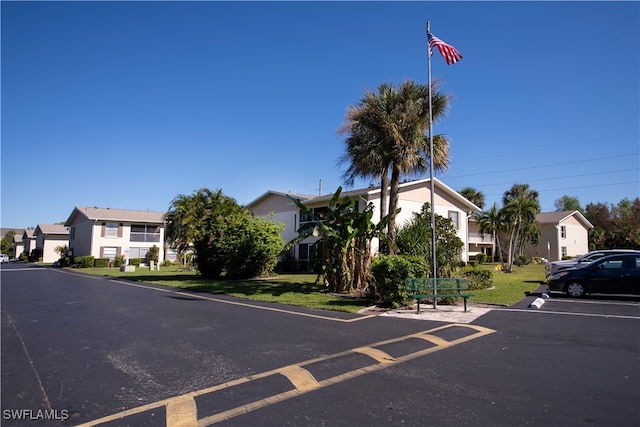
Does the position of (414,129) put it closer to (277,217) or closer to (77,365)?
(77,365)

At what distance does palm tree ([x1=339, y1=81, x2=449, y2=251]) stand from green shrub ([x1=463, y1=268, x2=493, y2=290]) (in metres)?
3.99

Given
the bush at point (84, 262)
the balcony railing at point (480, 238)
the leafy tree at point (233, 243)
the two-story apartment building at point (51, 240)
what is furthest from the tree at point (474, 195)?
the two-story apartment building at point (51, 240)

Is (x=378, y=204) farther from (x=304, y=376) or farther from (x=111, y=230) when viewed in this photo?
(x=111, y=230)

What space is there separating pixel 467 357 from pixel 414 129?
11287mm

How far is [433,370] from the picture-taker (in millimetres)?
5859

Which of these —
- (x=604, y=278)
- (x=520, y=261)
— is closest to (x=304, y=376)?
(x=604, y=278)

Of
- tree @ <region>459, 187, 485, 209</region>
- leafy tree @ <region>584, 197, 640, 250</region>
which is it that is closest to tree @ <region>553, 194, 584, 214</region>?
leafy tree @ <region>584, 197, 640, 250</region>

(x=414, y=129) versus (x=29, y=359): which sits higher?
(x=414, y=129)

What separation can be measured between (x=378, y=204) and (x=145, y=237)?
1258 inches

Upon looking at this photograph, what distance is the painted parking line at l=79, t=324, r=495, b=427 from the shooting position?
4344 mm

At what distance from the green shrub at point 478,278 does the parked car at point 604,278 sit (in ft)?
9.43

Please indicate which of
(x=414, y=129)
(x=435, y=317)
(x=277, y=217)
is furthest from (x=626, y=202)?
(x=435, y=317)

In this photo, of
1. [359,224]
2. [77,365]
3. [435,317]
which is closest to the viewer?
[77,365]

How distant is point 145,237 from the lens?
4703cm
